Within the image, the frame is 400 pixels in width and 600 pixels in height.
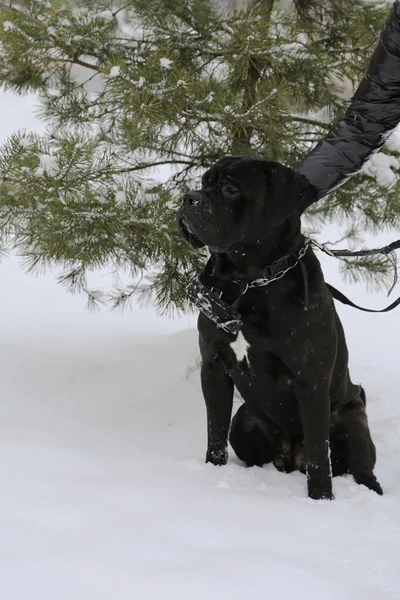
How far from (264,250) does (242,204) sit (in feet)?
0.58

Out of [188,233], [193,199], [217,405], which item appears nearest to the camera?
[193,199]

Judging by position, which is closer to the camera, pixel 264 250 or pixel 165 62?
pixel 264 250

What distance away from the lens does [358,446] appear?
2.50 metres

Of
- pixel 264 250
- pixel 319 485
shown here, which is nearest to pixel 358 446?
pixel 319 485

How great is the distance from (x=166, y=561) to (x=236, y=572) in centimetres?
16

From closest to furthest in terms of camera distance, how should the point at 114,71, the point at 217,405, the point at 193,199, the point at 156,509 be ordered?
1. the point at 156,509
2. the point at 193,199
3. the point at 217,405
4. the point at 114,71

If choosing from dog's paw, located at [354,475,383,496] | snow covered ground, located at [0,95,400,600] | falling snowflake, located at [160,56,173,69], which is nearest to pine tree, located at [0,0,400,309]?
falling snowflake, located at [160,56,173,69]

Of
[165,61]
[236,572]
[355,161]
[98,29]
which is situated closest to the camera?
[236,572]

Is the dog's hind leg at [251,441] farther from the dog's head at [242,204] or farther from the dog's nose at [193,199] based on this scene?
the dog's nose at [193,199]

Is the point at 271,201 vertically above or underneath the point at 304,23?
underneath

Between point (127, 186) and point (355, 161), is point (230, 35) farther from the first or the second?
point (355, 161)

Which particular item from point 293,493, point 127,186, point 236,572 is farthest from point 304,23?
point 236,572

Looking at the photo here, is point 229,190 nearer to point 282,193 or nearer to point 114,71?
point 282,193

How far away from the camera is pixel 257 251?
230 centimetres
